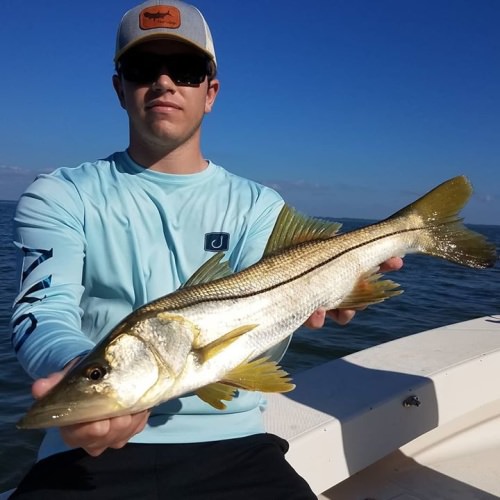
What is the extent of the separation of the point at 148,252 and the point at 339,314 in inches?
43.7

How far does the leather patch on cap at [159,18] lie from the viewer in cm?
274

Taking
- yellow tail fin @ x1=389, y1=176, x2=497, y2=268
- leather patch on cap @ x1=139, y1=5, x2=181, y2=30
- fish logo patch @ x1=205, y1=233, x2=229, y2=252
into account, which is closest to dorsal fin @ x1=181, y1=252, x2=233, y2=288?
fish logo patch @ x1=205, y1=233, x2=229, y2=252

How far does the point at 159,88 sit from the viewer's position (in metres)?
2.79

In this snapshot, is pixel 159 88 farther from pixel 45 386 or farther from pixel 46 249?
pixel 45 386

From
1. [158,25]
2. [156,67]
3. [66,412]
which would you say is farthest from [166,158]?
[66,412]

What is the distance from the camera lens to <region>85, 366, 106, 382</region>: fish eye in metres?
1.74

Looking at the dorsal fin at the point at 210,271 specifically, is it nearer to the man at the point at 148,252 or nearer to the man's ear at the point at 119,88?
the man at the point at 148,252

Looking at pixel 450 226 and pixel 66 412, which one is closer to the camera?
pixel 66 412

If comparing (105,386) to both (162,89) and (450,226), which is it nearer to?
(162,89)

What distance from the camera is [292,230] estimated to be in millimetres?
2701

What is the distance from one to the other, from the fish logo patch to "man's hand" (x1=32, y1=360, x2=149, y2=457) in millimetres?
1147

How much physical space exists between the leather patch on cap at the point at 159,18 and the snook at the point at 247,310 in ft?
4.00

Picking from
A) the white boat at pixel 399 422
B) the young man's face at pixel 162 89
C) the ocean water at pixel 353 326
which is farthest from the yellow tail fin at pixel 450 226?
the ocean water at pixel 353 326

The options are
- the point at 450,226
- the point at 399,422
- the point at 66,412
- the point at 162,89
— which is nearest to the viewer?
the point at 66,412
